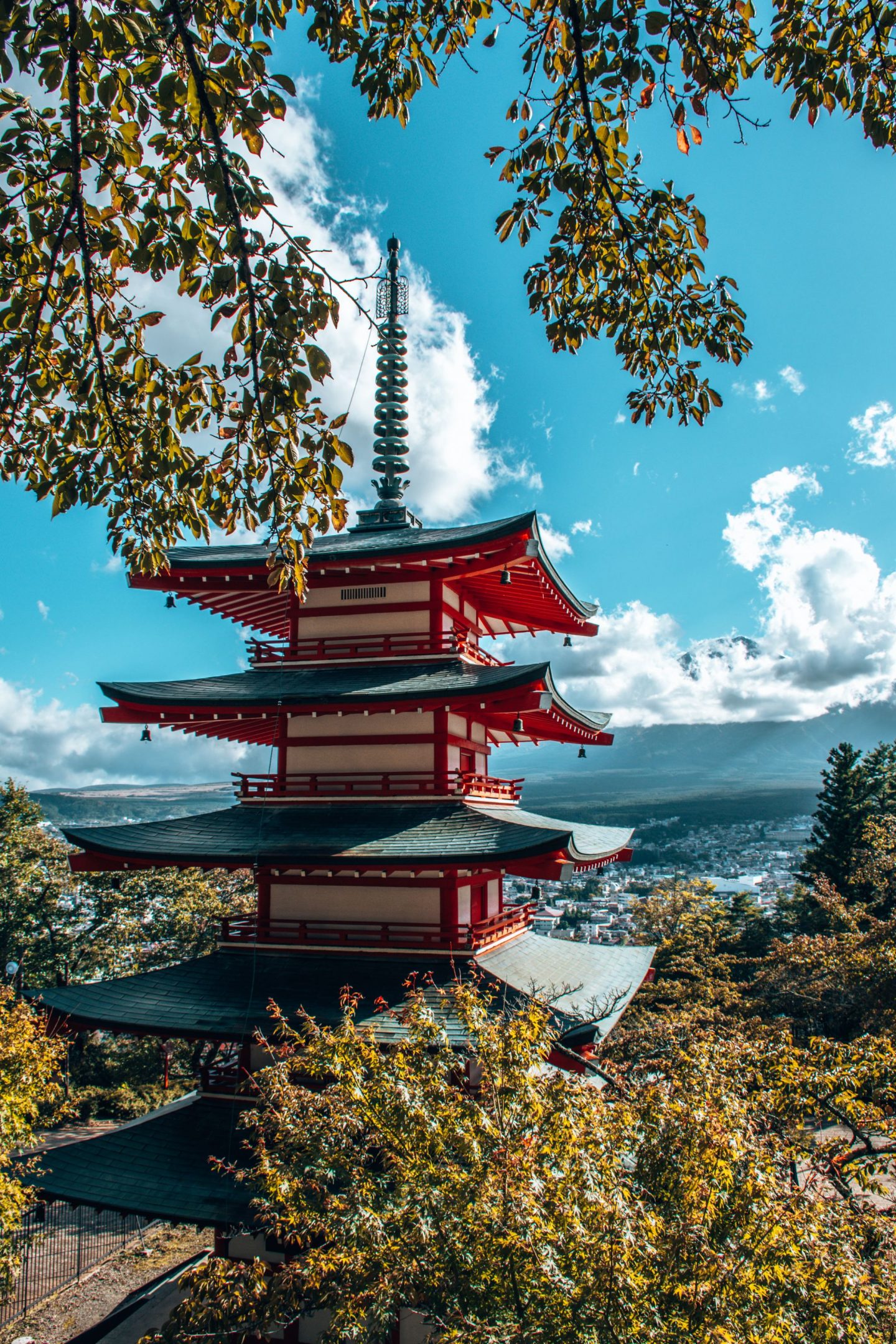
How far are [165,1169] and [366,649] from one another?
7.72 m

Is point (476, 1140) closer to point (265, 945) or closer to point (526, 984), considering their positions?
point (526, 984)

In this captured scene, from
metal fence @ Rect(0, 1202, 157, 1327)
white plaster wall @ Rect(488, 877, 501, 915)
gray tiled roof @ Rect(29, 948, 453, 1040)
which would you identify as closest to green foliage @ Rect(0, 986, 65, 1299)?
metal fence @ Rect(0, 1202, 157, 1327)

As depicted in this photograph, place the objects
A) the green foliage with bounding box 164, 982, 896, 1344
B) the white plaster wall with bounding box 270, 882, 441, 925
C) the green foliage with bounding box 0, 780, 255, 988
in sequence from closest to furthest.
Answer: the green foliage with bounding box 164, 982, 896, 1344
the white plaster wall with bounding box 270, 882, 441, 925
the green foliage with bounding box 0, 780, 255, 988

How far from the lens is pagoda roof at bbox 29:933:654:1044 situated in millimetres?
10094

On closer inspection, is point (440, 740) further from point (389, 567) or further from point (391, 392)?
point (391, 392)

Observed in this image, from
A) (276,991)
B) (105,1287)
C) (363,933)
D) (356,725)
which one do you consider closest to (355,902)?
(363,933)

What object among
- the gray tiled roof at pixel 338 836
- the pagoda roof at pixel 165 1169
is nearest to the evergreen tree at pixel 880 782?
the gray tiled roof at pixel 338 836

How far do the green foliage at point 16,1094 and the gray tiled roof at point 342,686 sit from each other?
663 centimetres

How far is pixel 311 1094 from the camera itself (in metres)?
8.02

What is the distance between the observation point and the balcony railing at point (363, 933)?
36.1 ft

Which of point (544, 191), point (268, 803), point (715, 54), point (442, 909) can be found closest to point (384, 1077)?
point (442, 909)

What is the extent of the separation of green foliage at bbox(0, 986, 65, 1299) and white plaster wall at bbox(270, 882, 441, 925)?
5.24 metres

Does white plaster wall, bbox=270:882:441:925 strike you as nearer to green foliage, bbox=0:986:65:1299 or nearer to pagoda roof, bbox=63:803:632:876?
pagoda roof, bbox=63:803:632:876

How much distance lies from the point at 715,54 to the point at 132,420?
3.89 metres
